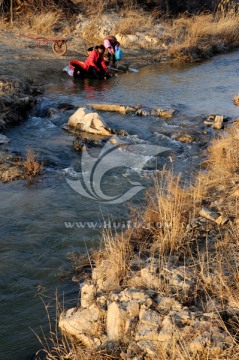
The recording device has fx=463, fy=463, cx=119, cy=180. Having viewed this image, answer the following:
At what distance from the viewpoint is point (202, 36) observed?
17938 millimetres

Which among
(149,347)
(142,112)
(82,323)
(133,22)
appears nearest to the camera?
(149,347)

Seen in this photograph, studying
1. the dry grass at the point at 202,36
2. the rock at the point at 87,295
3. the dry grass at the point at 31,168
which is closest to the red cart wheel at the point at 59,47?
the dry grass at the point at 202,36

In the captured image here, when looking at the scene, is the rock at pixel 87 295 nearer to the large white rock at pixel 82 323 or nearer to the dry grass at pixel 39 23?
the large white rock at pixel 82 323

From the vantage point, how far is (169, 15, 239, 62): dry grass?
1675 centimetres

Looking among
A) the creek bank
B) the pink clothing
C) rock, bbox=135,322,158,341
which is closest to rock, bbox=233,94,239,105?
the pink clothing

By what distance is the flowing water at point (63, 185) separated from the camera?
444 cm

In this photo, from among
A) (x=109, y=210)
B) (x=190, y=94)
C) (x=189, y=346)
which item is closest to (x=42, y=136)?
(x=109, y=210)

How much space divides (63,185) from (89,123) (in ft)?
8.67

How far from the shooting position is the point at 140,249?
15.4 feet

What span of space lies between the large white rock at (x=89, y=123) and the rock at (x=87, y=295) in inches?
209

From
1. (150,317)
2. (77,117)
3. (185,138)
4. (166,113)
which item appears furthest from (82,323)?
(166,113)

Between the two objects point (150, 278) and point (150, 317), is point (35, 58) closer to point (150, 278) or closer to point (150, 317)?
point (150, 278)

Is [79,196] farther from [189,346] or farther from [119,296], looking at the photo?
[189,346]

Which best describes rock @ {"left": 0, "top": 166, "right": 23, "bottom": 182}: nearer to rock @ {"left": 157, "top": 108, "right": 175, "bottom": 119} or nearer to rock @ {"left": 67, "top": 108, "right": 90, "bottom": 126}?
rock @ {"left": 67, "top": 108, "right": 90, "bottom": 126}
